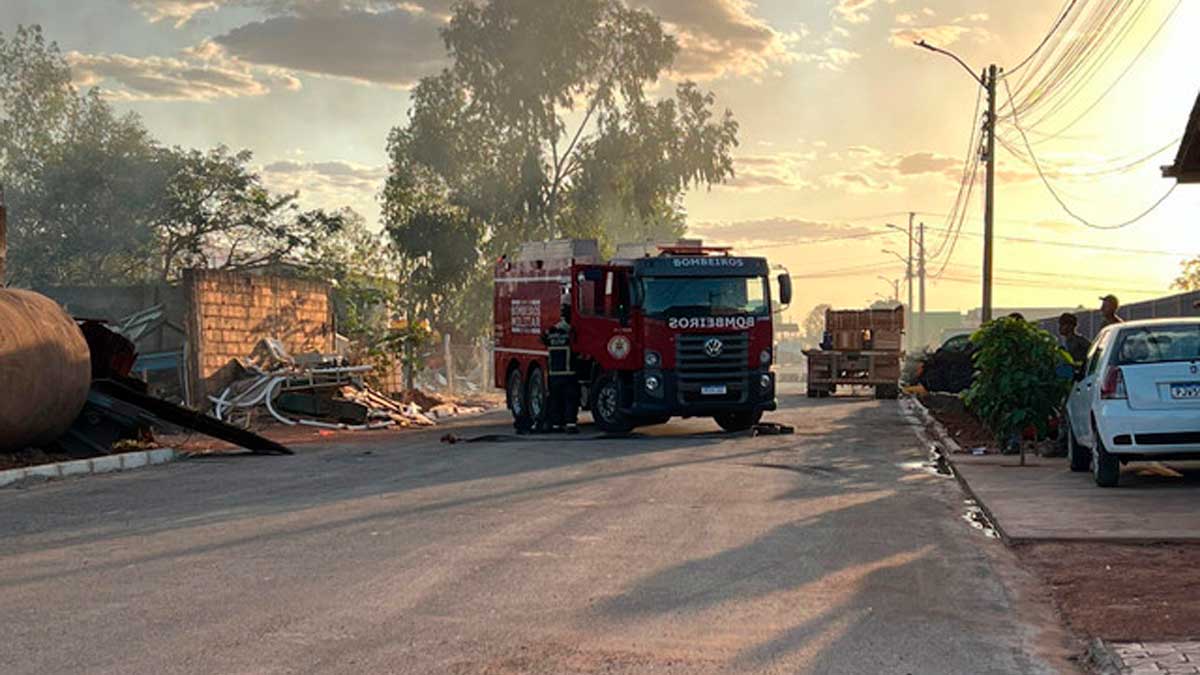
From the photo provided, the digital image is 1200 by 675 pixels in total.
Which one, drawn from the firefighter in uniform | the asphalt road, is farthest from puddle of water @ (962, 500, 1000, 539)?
the firefighter in uniform

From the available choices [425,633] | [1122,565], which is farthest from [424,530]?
[1122,565]

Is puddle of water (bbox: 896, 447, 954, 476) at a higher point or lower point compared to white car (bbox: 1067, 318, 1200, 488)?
lower

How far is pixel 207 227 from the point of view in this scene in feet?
163

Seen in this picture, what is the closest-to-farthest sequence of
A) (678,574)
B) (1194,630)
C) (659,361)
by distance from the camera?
(1194,630), (678,574), (659,361)

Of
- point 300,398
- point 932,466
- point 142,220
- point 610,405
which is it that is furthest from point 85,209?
point 932,466

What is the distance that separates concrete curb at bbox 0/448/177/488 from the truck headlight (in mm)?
7406

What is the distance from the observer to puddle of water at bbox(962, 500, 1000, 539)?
10.6 m

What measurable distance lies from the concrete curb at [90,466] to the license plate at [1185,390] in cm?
1268

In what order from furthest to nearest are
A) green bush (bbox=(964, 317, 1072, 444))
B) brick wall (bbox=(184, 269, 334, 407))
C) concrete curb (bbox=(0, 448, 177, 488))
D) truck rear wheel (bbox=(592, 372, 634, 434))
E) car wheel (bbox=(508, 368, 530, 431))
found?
brick wall (bbox=(184, 269, 334, 407)) → car wheel (bbox=(508, 368, 530, 431)) → truck rear wheel (bbox=(592, 372, 634, 434)) → green bush (bbox=(964, 317, 1072, 444)) → concrete curb (bbox=(0, 448, 177, 488))

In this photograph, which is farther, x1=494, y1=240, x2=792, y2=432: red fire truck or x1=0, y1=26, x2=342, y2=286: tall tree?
x1=0, y1=26, x2=342, y2=286: tall tree

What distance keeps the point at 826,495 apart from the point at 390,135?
46.8m

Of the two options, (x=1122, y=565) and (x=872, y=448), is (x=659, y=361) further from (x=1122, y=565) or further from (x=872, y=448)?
(x=1122, y=565)

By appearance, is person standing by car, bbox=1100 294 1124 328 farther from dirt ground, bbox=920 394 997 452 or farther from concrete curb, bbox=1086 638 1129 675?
concrete curb, bbox=1086 638 1129 675

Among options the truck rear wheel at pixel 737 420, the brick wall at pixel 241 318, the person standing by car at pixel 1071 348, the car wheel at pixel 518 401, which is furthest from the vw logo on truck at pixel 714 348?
the brick wall at pixel 241 318
